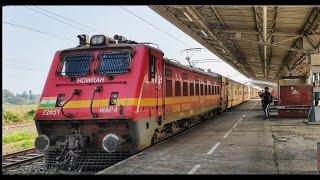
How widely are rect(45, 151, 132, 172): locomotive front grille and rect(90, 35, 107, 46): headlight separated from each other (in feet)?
9.81

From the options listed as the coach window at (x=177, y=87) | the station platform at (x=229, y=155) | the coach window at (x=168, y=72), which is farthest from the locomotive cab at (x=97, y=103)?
the coach window at (x=177, y=87)

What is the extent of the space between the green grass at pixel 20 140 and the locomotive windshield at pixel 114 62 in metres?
9.78

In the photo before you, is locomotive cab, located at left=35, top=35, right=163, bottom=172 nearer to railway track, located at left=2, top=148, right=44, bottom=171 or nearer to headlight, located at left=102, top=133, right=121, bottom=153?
headlight, located at left=102, top=133, right=121, bottom=153

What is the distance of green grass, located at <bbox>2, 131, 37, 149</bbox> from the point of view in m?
20.3

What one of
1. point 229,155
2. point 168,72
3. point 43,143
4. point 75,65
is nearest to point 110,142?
point 43,143

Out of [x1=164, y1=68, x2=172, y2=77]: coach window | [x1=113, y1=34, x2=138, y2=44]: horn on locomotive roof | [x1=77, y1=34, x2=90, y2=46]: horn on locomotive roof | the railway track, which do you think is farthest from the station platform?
the railway track

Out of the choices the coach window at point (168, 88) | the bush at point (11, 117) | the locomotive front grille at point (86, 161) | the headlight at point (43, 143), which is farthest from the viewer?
the bush at point (11, 117)

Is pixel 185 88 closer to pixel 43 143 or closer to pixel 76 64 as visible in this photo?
pixel 76 64

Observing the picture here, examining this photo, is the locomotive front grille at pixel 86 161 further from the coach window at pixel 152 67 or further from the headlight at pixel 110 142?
the coach window at pixel 152 67

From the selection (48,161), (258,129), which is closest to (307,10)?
(258,129)

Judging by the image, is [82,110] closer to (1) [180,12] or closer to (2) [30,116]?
(1) [180,12]

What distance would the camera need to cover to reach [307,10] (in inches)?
699

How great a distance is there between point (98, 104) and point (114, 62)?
51.5 inches

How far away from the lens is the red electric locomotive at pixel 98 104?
10.8 meters
